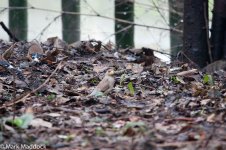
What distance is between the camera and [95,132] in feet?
10.7

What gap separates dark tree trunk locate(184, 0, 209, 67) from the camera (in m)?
6.73

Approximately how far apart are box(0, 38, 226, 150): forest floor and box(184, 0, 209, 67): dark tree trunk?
1.90 ft

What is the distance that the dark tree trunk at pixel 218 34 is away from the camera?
6.80m

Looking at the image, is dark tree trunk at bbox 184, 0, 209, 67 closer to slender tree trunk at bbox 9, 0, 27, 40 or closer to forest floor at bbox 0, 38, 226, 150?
forest floor at bbox 0, 38, 226, 150

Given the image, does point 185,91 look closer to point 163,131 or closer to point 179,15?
point 163,131

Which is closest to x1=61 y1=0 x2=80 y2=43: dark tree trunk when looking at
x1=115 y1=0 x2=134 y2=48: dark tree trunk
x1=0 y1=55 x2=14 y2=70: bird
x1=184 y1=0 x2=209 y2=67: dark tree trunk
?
x1=115 y1=0 x2=134 y2=48: dark tree trunk

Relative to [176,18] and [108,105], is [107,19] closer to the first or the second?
[176,18]

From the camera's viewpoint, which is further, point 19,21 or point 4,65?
point 19,21

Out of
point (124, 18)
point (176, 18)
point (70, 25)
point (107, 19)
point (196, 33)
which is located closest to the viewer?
point (196, 33)

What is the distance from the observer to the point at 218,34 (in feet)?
22.6

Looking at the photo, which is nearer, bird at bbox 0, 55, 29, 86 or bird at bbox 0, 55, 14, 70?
bird at bbox 0, 55, 29, 86

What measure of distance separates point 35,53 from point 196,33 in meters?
1.90

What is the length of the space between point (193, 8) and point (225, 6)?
362 mm

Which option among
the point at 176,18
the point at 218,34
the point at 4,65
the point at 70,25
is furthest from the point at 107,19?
the point at 4,65
